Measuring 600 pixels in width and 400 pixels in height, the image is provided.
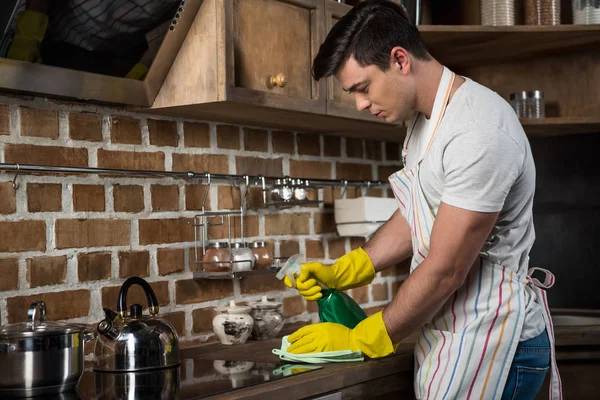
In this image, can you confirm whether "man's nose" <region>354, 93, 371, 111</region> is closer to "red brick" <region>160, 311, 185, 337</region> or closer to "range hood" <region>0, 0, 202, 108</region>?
"range hood" <region>0, 0, 202, 108</region>

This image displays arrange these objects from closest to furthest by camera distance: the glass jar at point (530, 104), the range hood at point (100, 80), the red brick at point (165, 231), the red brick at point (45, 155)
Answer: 1. the range hood at point (100, 80)
2. the red brick at point (45, 155)
3. the red brick at point (165, 231)
4. the glass jar at point (530, 104)

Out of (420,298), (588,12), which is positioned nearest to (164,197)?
(420,298)

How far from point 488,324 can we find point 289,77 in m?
0.88

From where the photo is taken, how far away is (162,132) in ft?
8.03

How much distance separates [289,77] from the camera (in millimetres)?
Answer: 2379

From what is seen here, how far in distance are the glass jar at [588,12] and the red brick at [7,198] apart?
206 cm

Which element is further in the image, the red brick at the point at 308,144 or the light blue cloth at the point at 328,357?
the red brick at the point at 308,144

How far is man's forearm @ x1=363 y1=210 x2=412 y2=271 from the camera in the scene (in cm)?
238

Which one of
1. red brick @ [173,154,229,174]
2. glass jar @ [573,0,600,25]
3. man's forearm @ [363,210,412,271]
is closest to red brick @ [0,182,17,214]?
red brick @ [173,154,229,174]

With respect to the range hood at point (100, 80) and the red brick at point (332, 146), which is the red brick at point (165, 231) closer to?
the range hood at point (100, 80)

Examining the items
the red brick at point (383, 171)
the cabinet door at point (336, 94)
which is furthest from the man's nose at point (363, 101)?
the red brick at point (383, 171)

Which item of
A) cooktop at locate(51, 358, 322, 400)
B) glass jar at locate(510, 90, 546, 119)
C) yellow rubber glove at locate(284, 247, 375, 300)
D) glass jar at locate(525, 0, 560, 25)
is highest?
glass jar at locate(525, 0, 560, 25)

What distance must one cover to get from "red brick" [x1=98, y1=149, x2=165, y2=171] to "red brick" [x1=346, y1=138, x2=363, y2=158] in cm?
92

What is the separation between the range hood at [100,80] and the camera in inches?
76.9
